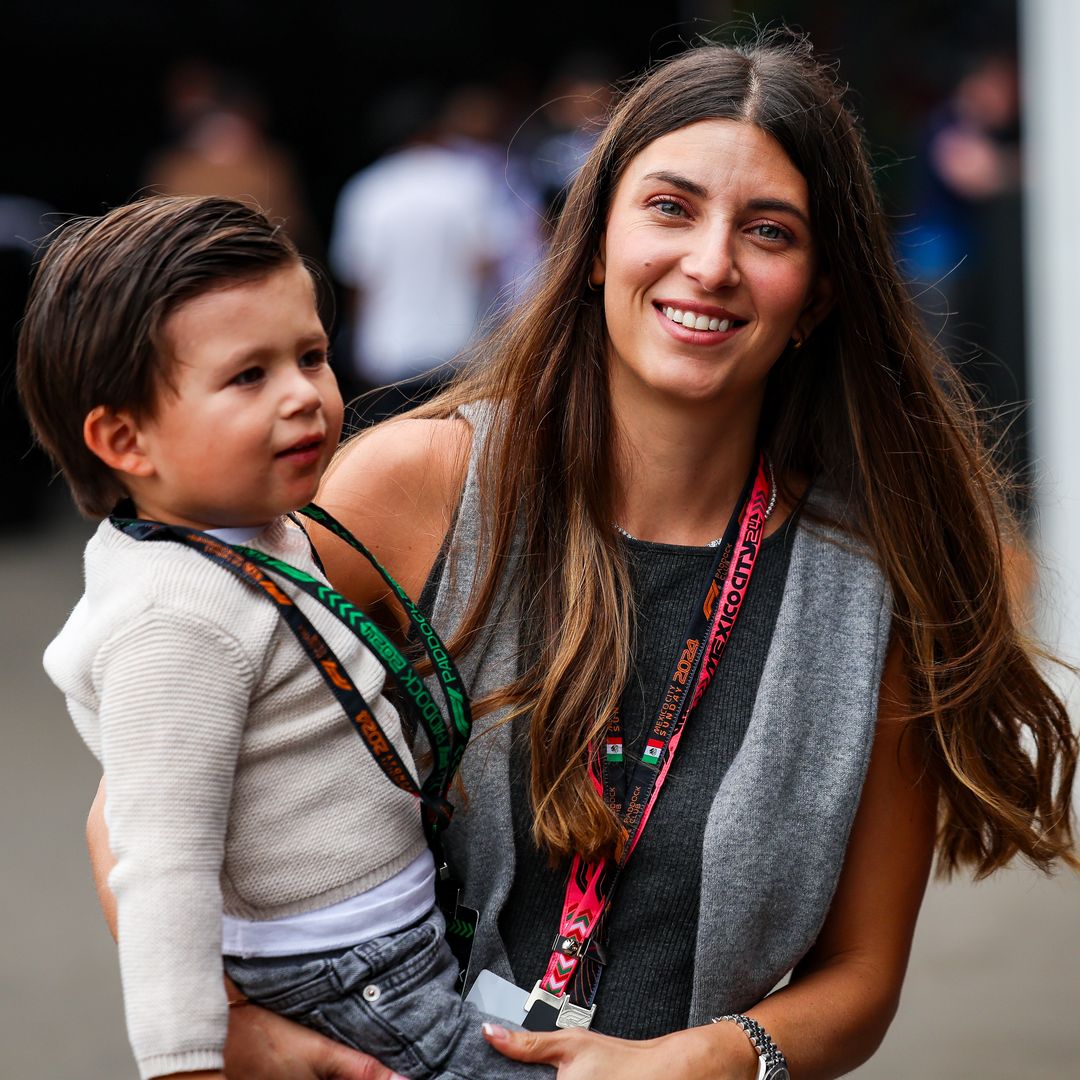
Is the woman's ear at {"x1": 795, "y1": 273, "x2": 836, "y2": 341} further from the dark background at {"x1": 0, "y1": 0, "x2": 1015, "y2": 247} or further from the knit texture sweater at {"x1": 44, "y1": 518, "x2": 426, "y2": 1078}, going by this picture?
the dark background at {"x1": 0, "y1": 0, "x2": 1015, "y2": 247}

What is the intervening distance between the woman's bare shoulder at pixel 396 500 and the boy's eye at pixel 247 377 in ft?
1.91

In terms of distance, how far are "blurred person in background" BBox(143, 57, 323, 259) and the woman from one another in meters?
6.81

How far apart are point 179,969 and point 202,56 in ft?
46.2

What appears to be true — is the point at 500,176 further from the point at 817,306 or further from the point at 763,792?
the point at 763,792

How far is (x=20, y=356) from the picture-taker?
187 cm

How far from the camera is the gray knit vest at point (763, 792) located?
7.27 feet

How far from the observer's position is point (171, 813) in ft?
5.54

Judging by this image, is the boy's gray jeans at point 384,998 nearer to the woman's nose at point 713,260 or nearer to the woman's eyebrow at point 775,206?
the woman's nose at point 713,260

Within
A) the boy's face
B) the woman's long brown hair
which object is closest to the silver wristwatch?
the woman's long brown hair

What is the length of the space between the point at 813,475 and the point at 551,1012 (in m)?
0.95

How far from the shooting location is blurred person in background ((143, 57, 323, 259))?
32.1 ft

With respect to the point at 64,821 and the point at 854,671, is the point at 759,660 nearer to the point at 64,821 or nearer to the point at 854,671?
the point at 854,671

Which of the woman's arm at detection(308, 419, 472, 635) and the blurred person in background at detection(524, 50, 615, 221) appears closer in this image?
the woman's arm at detection(308, 419, 472, 635)

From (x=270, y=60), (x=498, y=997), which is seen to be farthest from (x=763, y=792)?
(x=270, y=60)
